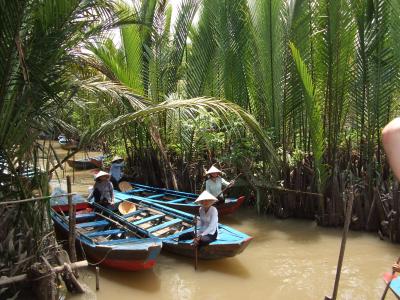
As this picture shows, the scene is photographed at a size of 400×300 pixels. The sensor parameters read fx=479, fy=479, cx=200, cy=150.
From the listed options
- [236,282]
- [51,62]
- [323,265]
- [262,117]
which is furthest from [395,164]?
[262,117]

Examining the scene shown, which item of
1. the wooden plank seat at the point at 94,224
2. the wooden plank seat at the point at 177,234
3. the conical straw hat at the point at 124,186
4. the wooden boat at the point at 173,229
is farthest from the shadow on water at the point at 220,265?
the conical straw hat at the point at 124,186

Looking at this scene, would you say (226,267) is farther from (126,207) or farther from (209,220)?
(126,207)

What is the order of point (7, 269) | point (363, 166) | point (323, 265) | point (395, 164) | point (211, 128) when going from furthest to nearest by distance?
point (211, 128), point (363, 166), point (323, 265), point (7, 269), point (395, 164)

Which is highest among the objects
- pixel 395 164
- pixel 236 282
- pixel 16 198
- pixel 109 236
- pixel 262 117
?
pixel 262 117

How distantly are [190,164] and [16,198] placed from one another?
5739 mm

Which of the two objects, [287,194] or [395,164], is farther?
[287,194]

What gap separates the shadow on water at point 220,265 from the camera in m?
6.49

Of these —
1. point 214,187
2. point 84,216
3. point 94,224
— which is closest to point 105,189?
point 84,216

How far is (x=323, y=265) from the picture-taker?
6887 mm

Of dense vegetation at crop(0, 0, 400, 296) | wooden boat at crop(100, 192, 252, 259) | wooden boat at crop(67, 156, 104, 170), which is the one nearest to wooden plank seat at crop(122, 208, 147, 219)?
wooden boat at crop(100, 192, 252, 259)

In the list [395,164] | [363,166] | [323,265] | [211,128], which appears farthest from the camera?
[211,128]

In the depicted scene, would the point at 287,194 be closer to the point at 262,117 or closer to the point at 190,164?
the point at 262,117

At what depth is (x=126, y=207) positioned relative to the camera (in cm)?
823

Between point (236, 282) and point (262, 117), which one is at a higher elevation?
point (262, 117)
